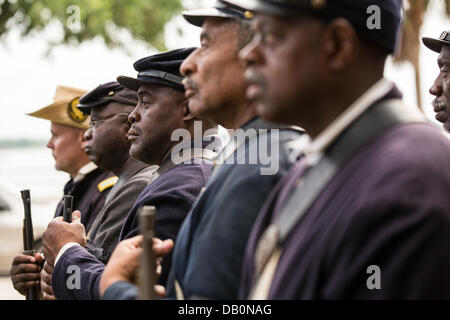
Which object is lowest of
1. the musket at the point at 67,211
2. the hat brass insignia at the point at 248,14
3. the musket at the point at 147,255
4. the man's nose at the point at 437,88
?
the musket at the point at 147,255

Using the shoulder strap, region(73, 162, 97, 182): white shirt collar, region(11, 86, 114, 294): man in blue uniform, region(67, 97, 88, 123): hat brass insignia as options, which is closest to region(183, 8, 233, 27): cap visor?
the shoulder strap

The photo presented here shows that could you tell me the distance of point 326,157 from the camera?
185 cm

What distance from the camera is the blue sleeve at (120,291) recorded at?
2.44m

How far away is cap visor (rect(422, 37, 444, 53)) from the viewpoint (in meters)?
3.90

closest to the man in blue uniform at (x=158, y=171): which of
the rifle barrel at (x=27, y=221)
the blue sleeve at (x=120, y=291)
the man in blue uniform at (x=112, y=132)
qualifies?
the rifle barrel at (x=27, y=221)

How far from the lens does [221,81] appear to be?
2768 millimetres

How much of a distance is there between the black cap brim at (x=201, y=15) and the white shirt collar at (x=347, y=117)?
991 mm

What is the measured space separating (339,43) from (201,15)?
3.50 ft

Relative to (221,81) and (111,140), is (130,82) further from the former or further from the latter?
(221,81)

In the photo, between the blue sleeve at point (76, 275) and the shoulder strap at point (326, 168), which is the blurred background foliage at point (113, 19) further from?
the shoulder strap at point (326, 168)

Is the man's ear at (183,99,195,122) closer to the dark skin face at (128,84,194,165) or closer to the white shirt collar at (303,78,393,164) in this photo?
the dark skin face at (128,84,194,165)

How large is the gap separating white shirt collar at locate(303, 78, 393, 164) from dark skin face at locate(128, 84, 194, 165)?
1.95 m

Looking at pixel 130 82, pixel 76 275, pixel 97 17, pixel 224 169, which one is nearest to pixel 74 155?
pixel 130 82
